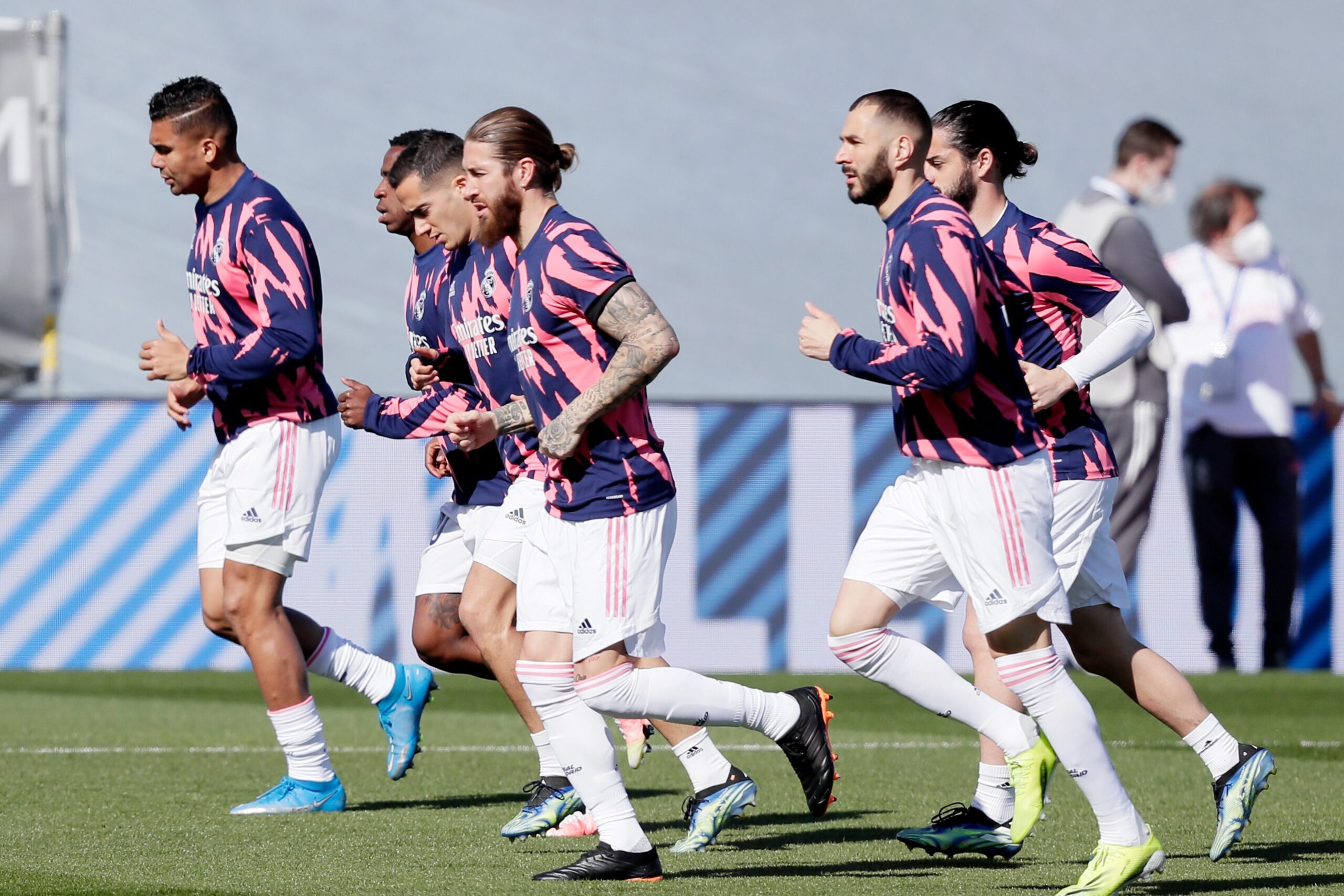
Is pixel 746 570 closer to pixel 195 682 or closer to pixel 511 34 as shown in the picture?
pixel 195 682

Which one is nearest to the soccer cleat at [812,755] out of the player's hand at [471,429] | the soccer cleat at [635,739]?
the player's hand at [471,429]

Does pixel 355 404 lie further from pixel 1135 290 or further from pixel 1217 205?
pixel 1217 205

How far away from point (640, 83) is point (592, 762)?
17.2 meters

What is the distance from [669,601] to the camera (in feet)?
38.6

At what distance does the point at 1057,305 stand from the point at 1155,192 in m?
4.82

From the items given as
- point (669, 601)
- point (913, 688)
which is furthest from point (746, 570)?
point (913, 688)

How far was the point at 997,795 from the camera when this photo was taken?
220 inches

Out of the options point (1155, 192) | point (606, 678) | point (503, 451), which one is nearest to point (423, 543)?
point (1155, 192)

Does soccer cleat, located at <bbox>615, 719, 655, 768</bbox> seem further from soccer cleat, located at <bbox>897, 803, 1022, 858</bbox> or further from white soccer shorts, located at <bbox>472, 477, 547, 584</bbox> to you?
soccer cleat, located at <bbox>897, 803, 1022, 858</bbox>

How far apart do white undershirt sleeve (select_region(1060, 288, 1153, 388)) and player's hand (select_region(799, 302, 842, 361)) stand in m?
0.81

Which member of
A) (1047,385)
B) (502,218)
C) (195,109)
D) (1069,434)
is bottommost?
(1069,434)

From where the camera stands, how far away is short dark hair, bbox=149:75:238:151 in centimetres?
665

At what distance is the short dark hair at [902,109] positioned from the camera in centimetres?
485

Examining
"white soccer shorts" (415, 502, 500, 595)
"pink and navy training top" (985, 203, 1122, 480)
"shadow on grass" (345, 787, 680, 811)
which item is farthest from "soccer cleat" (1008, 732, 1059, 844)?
"white soccer shorts" (415, 502, 500, 595)
